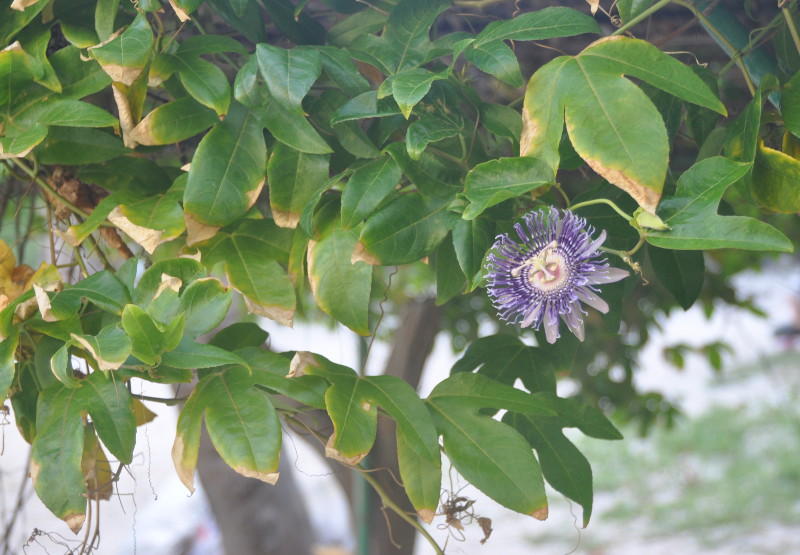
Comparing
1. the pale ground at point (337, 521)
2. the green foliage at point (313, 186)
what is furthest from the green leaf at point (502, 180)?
the pale ground at point (337, 521)

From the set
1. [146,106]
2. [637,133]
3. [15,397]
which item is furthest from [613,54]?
[15,397]

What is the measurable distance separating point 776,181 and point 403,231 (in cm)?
22

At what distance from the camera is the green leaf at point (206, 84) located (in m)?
0.48

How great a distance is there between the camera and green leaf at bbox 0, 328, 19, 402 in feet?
1.56

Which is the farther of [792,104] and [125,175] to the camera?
[125,175]

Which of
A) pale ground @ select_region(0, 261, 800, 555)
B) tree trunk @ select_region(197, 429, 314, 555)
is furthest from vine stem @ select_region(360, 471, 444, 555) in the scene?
pale ground @ select_region(0, 261, 800, 555)

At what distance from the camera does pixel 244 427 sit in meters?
0.47

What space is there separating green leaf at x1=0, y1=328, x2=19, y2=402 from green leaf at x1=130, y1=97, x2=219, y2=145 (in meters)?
0.15

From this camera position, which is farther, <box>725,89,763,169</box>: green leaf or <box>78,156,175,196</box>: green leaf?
<box>78,156,175,196</box>: green leaf

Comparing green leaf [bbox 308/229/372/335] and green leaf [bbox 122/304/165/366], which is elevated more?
green leaf [bbox 308/229/372/335]

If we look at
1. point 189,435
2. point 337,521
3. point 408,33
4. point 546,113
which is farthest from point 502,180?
point 337,521

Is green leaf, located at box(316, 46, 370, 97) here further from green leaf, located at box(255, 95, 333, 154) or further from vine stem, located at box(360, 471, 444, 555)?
vine stem, located at box(360, 471, 444, 555)

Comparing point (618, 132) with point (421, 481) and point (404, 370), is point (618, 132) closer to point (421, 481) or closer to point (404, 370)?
point (421, 481)

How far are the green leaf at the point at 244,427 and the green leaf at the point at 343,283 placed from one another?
7 centimetres
